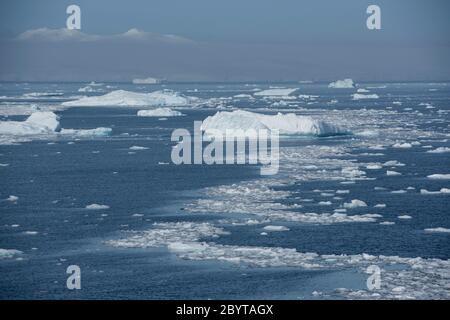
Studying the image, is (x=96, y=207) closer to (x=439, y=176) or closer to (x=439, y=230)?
(x=439, y=230)

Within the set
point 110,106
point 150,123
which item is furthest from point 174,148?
point 110,106

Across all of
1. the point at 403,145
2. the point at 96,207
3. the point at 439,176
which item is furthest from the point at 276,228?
the point at 403,145

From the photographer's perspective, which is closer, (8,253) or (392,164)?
(8,253)

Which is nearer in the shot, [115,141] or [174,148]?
[174,148]

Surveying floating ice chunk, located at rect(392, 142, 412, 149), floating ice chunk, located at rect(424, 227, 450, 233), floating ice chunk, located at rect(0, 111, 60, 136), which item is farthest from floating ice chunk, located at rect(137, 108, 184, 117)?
floating ice chunk, located at rect(424, 227, 450, 233)
